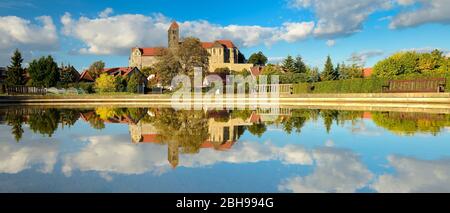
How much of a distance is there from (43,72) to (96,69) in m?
22.5

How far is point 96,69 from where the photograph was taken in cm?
7725

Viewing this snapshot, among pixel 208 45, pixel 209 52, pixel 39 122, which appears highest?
pixel 208 45

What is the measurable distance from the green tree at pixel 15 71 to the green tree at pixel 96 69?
20191 millimetres

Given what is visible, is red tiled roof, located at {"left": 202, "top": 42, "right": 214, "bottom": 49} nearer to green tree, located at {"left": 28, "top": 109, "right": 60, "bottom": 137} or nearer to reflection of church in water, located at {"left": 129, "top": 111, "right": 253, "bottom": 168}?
green tree, located at {"left": 28, "top": 109, "right": 60, "bottom": 137}

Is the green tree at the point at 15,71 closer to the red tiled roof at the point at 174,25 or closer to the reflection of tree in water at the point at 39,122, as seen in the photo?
the reflection of tree in water at the point at 39,122

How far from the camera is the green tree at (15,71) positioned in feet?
172

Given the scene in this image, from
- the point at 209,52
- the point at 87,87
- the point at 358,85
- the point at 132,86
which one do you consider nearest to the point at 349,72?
the point at 358,85

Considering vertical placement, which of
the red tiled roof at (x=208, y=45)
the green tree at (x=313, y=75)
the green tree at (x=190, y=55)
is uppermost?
the red tiled roof at (x=208, y=45)

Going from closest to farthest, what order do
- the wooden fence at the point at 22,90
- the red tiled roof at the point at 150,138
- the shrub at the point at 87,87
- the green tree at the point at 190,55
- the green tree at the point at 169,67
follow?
the red tiled roof at the point at 150,138
the wooden fence at the point at 22,90
the green tree at the point at 169,67
the green tree at the point at 190,55
the shrub at the point at 87,87

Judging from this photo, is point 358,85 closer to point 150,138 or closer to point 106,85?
point 150,138

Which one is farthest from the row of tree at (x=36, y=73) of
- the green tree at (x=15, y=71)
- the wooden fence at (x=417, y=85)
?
the wooden fence at (x=417, y=85)

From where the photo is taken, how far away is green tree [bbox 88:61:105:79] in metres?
73.6
